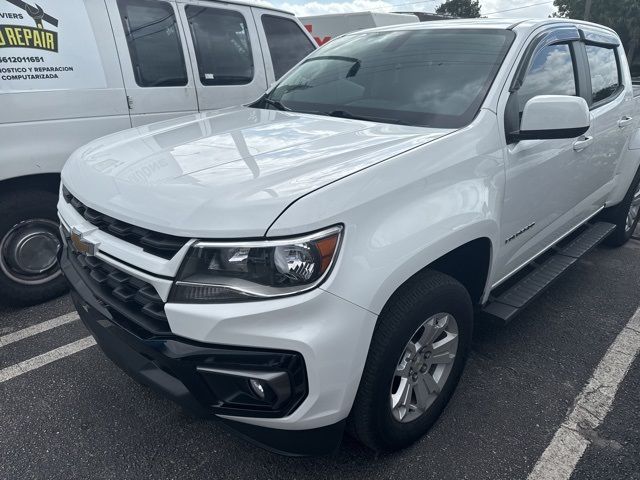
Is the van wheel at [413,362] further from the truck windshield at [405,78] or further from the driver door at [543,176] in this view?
the truck windshield at [405,78]

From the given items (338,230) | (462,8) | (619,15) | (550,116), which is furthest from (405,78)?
(462,8)

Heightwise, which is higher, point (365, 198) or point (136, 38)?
point (136, 38)

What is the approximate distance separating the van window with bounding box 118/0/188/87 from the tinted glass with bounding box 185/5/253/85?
0.18 metres

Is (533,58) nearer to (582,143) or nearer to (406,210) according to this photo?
(582,143)

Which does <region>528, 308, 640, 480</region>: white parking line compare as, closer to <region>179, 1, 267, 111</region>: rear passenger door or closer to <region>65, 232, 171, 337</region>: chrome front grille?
<region>65, 232, 171, 337</region>: chrome front grille

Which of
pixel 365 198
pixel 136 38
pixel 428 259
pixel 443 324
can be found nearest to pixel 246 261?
pixel 365 198

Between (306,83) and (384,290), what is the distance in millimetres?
1842

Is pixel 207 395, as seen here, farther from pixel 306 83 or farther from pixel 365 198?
pixel 306 83

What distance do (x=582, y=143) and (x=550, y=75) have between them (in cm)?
46

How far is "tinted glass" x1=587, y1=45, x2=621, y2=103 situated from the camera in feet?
10.8

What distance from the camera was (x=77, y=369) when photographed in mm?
2703

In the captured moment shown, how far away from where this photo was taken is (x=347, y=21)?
9781 mm

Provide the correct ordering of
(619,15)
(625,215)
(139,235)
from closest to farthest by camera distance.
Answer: (139,235) → (625,215) → (619,15)

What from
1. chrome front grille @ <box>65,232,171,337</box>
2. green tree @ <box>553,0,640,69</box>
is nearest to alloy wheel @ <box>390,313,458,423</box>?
chrome front grille @ <box>65,232,171,337</box>
